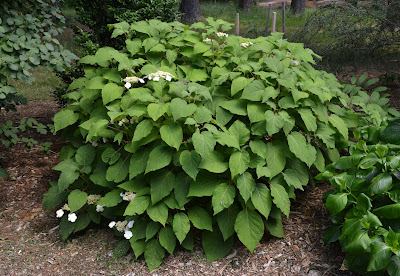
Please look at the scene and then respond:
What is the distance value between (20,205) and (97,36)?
6.90 ft

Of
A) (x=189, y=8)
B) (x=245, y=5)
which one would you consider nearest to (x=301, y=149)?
(x=189, y=8)

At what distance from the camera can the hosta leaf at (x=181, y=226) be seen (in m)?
2.63

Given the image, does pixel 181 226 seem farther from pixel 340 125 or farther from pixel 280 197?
pixel 340 125

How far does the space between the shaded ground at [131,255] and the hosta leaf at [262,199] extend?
0.40 m

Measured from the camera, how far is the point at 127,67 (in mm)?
3055

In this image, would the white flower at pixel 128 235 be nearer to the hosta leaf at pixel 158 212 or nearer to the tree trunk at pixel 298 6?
the hosta leaf at pixel 158 212

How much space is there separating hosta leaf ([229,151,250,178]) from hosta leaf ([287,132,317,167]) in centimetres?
34

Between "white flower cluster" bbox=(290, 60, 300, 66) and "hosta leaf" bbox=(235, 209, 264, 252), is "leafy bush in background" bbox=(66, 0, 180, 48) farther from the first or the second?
"hosta leaf" bbox=(235, 209, 264, 252)

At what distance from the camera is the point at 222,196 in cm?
256

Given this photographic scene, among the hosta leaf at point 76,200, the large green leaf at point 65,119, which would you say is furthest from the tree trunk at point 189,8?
the hosta leaf at point 76,200

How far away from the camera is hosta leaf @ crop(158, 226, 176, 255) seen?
2713 mm

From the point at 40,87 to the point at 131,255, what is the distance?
5.35m

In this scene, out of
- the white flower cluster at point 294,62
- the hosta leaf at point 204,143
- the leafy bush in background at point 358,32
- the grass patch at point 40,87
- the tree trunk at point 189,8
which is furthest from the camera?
the tree trunk at point 189,8

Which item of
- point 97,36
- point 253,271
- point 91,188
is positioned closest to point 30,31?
point 97,36
